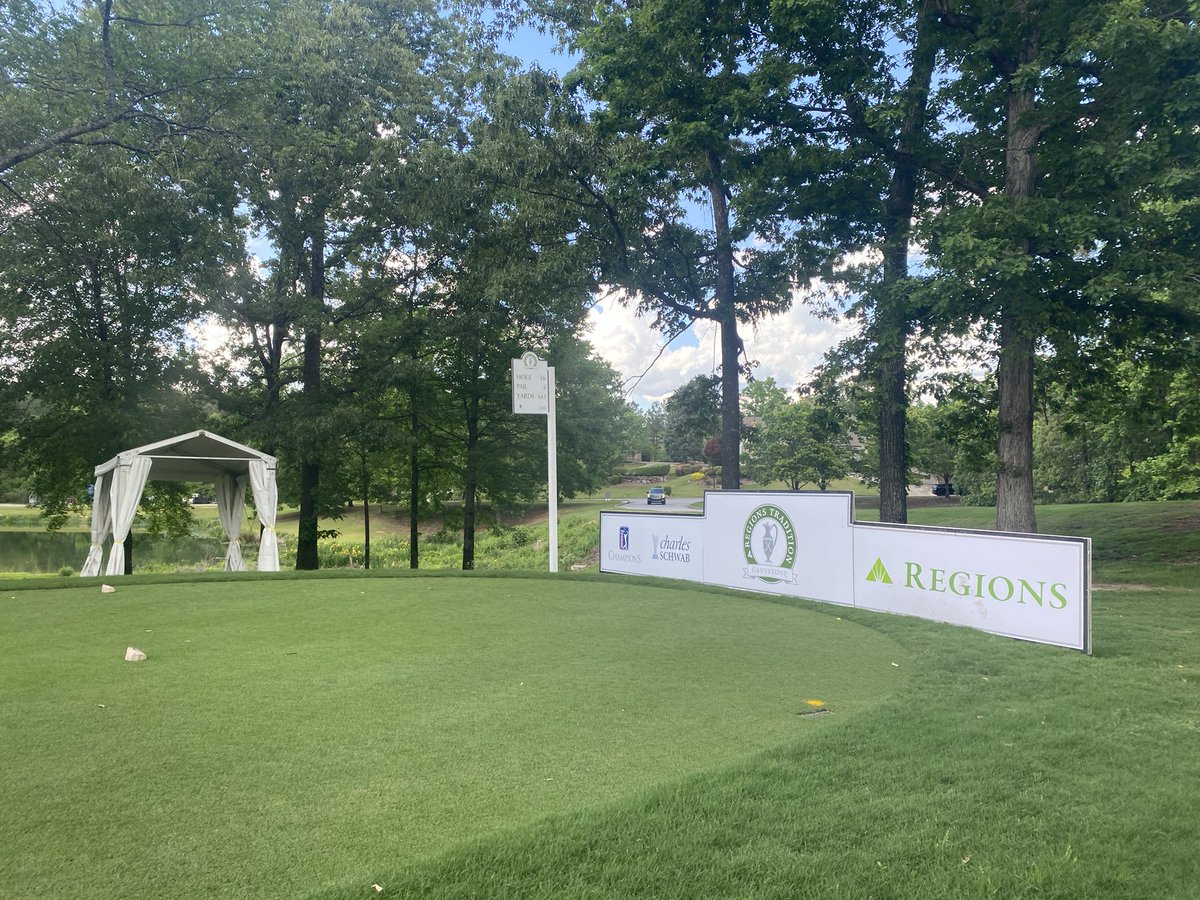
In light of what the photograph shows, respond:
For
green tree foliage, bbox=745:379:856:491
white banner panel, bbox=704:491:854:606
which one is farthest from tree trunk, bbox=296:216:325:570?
green tree foliage, bbox=745:379:856:491

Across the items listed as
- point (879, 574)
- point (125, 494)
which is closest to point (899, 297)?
point (879, 574)

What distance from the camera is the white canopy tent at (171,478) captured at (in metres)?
13.4

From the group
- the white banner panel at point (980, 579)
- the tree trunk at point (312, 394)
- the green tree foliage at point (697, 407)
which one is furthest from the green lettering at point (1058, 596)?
the tree trunk at point (312, 394)

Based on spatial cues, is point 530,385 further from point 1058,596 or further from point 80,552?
point 80,552

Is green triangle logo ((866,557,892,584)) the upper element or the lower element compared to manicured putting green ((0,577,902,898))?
upper

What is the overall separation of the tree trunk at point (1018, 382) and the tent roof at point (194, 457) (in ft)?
43.8

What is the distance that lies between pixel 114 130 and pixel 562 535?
23766 millimetres

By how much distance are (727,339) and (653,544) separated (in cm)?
666

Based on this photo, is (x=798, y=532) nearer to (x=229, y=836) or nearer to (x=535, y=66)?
(x=229, y=836)

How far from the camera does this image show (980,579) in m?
7.50

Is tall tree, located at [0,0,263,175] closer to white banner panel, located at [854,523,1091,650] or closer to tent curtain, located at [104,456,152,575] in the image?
tent curtain, located at [104,456,152,575]

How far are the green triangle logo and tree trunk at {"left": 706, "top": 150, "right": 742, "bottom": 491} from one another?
795 centimetres

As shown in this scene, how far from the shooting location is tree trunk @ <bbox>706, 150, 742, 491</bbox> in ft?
54.7

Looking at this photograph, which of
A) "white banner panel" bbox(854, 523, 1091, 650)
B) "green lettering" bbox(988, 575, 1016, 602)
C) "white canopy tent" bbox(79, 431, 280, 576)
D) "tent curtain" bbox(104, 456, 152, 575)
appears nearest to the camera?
"white banner panel" bbox(854, 523, 1091, 650)
